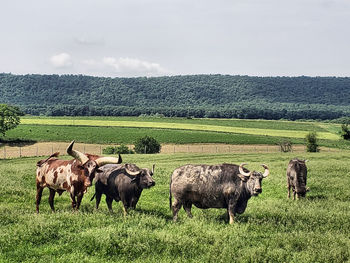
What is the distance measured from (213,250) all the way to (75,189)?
588cm

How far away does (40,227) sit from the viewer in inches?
471

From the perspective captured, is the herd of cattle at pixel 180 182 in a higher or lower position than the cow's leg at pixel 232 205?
higher

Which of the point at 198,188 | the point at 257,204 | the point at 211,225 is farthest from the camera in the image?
the point at 257,204

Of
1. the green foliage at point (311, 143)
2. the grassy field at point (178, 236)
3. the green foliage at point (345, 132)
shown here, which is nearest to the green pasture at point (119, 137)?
the green foliage at point (345, 132)

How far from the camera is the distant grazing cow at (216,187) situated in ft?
45.3

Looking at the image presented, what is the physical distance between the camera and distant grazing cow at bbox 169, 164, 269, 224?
45.3ft

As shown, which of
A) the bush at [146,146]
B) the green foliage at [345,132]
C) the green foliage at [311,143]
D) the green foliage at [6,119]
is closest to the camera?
the green foliage at [311,143]

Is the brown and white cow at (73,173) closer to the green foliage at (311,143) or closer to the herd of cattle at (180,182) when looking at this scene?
the herd of cattle at (180,182)

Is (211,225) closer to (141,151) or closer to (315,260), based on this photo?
(315,260)

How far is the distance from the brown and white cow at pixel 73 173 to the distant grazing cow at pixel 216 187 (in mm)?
2722

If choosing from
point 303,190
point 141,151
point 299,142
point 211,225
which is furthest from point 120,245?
point 299,142

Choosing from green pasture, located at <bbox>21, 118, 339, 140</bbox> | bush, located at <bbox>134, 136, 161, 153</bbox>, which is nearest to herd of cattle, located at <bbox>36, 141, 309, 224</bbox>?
bush, located at <bbox>134, 136, 161, 153</bbox>

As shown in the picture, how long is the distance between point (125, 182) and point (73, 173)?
1.95m

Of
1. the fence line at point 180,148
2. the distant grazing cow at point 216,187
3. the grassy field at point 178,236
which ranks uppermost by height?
the distant grazing cow at point 216,187
